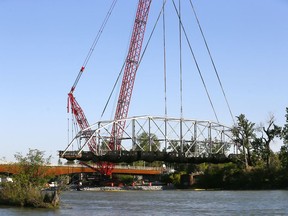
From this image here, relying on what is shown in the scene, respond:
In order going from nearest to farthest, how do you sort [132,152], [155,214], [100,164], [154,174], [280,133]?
[155,214] → [132,152] → [280,133] → [100,164] → [154,174]

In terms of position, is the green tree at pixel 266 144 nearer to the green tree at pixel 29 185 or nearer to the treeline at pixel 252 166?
the treeline at pixel 252 166

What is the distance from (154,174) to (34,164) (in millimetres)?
120547

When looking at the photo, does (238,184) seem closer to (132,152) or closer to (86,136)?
(132,152)

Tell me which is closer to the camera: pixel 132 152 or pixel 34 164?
pixel 34 164

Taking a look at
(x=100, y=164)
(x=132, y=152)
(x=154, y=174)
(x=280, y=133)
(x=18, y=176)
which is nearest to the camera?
(x=18, y=176)

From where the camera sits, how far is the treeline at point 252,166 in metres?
111

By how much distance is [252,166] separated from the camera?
118938 millimetres

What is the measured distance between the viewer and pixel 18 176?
5200 cm

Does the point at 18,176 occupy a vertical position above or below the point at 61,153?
below

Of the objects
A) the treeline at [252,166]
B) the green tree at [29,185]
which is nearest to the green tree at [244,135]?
the treeline at [252,166]

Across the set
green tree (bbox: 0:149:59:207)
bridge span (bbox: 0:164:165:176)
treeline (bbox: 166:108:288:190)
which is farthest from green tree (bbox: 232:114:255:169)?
green tree (bbox: 0:149:59:207)

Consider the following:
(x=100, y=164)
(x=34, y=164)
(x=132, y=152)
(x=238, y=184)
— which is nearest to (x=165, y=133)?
(x=132, y=152)

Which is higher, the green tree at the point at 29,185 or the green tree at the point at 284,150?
the green tree at the point at 284,150

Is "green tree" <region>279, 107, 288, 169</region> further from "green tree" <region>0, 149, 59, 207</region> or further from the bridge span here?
"green tree" <region>0, 149, 59, 207</region>
